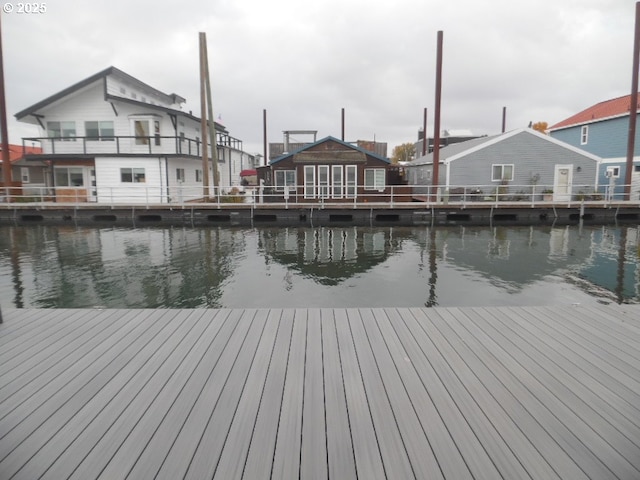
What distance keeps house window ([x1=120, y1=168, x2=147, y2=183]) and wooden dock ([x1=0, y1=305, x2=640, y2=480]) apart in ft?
83.9

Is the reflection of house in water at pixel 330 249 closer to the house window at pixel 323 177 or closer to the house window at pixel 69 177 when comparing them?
the house window at pixel 323 177

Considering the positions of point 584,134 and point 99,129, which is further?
point 584,134

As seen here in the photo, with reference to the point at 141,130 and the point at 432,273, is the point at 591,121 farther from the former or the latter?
the point at 141,130

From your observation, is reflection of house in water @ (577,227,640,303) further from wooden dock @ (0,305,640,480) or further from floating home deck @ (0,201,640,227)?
wooden dock @ (0,305,640,480)

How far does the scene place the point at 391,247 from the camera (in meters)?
16.3

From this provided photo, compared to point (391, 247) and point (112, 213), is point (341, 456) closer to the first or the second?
point (391, 247)

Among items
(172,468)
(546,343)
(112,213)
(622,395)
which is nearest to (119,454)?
(172,468)

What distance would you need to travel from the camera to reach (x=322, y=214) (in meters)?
24.6

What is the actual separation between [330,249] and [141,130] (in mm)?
19346

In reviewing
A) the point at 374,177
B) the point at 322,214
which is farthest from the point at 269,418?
the point at 374,177

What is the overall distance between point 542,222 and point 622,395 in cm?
2319

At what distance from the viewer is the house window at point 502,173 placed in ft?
92.1

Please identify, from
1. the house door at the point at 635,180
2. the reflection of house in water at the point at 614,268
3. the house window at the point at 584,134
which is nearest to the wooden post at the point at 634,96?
the house door at the point at 635,180

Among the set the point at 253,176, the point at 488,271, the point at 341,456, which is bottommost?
the point at 488,271
